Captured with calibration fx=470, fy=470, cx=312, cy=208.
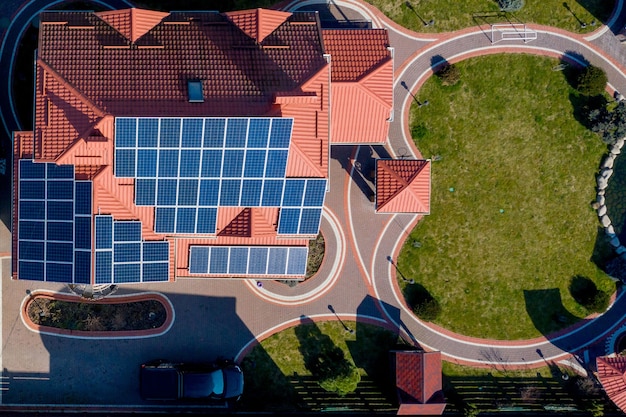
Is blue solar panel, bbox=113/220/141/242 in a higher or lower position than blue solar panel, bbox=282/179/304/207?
lower

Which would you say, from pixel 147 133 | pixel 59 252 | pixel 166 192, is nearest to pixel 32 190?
pixel 59 252

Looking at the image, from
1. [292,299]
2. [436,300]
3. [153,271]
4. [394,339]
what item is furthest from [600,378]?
[153,271]

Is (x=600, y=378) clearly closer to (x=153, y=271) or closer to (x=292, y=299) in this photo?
(x=292, y=299)

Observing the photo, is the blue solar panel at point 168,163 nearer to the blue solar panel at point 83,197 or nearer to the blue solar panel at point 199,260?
the blue solar panel at point 83,197

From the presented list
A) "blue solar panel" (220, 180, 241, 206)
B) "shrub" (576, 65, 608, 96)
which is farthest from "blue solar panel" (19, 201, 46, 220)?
"shrub" (576, 65, 608, 96)

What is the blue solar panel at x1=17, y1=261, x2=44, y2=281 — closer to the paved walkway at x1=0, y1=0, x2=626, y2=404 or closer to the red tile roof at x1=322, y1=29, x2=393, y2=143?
the paved walkway at x1=0, y1=0, x2=626, y2=404

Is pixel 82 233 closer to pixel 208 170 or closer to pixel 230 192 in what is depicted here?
pixel 208 170
